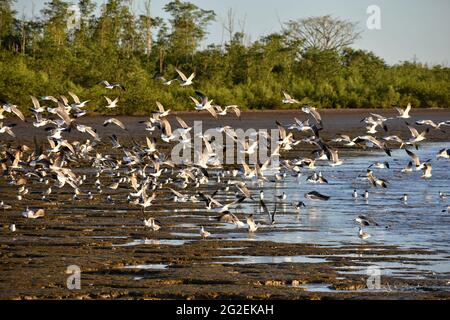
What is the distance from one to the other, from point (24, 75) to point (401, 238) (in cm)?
4031

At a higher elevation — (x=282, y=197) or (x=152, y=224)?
(x=282, y=197)

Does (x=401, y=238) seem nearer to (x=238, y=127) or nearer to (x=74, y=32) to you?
(x=238, y=127)

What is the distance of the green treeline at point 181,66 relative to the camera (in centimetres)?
5953

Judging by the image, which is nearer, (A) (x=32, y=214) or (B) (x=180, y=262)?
(B) (x=180, y=262)

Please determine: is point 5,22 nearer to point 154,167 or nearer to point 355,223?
point 154,167

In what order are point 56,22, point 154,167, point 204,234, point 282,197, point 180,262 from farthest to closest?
point 56,22, point 154,167, point 282,197, point 204,234, point 180,262

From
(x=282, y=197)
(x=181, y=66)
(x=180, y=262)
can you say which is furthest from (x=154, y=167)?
(x=181, y=66)

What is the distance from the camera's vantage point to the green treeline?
5953 cm

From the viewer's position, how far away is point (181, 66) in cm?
6981

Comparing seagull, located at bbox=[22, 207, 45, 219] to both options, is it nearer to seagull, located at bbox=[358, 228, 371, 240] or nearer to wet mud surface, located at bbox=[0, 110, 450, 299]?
wet mud surface, located at bbox=[0, 110, 450, 299]

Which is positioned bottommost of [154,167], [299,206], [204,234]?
[204,234]

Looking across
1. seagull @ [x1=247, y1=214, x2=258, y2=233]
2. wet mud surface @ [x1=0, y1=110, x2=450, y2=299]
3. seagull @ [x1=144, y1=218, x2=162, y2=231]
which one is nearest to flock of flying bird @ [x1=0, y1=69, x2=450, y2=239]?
seagull @ [x1=144, y1=218, x2=162, y2=231]
